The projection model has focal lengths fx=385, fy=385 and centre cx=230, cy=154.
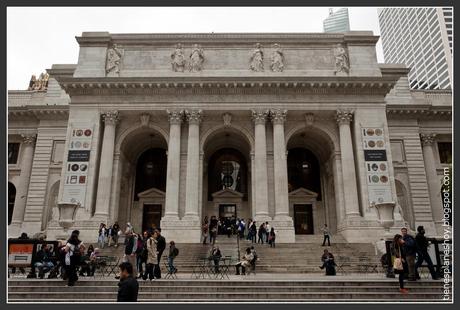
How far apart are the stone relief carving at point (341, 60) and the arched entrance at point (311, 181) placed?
5.43 metres

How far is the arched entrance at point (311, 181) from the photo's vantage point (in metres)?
33.3

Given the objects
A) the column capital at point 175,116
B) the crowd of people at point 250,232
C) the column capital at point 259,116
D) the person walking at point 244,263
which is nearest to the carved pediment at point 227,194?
the crowd of people at point 250,232

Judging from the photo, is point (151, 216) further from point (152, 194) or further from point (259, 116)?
point (259, 116)

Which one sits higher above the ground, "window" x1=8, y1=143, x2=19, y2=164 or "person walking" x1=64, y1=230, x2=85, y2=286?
"window" x1=8, y1=143, x2=19, y2=164


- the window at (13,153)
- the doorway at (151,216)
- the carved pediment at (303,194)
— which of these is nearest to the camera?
the doorway at (151,216)

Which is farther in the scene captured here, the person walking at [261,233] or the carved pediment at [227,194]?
the carved pediment at [227,194]

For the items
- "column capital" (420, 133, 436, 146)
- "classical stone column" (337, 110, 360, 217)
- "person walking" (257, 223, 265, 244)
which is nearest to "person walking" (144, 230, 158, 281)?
"person walking" (257, 223, 265, 244)

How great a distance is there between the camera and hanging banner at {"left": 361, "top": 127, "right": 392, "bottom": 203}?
28.6 metres

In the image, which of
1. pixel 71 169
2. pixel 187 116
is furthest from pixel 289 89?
pixel 71 169

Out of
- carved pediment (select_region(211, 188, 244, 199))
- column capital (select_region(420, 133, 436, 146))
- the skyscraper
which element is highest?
the skyscraper

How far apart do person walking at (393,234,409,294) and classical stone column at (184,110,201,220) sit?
16.6m

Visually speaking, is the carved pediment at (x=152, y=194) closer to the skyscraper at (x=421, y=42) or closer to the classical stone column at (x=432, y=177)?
the classical stone column at (x=432, y=177)

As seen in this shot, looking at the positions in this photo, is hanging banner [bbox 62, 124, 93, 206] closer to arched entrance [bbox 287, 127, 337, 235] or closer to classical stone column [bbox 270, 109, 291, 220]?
classical stone column [bbox 270, 109, 291, 220]

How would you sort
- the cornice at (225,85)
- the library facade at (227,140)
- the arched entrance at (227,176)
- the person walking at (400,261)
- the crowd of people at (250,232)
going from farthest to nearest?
1. the arched entrance at (227,176)
2. the cornice at (225,85)
3. the library facade at (227,140)
4. the crowd of people at (250,232)
5. the person walking at (400,261)
